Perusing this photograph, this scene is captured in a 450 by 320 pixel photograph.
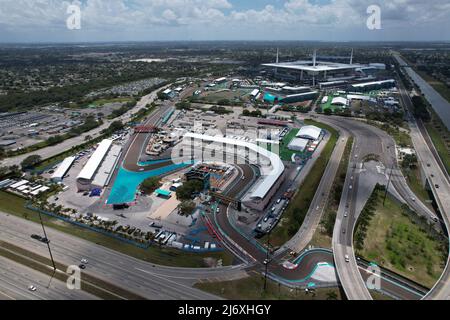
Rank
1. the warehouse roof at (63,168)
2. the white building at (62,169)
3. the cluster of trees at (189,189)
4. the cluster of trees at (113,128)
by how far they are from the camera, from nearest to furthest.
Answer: the cluster of trees at (189,189), the white building at (62,169), the warehouse roof at (63,168), the cluster of trees at (113,128)

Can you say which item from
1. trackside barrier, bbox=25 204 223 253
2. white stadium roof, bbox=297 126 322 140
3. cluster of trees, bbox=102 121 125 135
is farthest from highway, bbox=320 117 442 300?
cluster of trees, bbox=102 121 125 135

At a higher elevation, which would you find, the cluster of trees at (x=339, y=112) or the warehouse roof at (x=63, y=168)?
the cluster of trees at (x=339, y=112)

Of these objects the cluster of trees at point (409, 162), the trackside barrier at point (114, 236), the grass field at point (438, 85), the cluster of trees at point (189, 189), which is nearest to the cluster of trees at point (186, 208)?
the cluster of trees at point (189, 189)

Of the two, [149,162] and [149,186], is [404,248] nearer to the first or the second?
[149,186]

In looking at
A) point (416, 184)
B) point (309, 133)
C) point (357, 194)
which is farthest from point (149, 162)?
point (416, 184)

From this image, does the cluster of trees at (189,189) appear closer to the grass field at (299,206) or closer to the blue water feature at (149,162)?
the grass field at (299,206)
